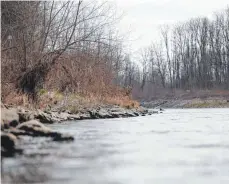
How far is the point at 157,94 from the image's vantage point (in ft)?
212

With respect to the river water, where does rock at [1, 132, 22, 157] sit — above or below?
above

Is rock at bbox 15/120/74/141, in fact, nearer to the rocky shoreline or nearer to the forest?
the rocky shoreline

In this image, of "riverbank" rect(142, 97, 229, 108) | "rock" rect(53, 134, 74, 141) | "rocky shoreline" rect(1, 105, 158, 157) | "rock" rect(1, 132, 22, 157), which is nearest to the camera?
"rock" rect(1, 132, 22, 157)

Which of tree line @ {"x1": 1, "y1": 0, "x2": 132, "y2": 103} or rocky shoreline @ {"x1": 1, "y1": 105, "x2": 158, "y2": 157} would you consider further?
tree line @ {"x1": 1, "y1": 0, "x2": 132, "y2": 103}

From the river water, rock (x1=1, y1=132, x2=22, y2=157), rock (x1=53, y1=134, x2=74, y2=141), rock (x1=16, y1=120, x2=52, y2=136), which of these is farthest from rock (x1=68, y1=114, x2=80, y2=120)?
rock (x1=1, y1=132, x2=22, y2=157)

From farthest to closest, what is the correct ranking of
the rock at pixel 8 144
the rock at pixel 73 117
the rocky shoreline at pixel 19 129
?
the rock at pixel 73 117
the rocky shoreline at pixel 19 129
the rock at pixel 8 144

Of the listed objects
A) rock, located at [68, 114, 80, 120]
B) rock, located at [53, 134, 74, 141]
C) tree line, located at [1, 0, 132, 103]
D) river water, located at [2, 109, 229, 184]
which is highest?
tree line, located at [1, 0, 132, 103]

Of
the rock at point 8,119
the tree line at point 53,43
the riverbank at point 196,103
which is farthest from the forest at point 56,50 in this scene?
the riverbank at point 196,103

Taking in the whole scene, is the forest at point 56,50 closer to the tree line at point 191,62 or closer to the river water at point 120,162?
the river water at point 120,162

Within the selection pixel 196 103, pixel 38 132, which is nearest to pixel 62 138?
pixel 38 132

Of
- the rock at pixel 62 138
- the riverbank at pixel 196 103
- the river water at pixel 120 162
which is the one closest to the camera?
the river water at pixel 120 162

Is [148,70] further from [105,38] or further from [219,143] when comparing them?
[219,143]

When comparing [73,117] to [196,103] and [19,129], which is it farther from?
[196,103]

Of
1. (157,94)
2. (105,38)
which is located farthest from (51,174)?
(157,94)
